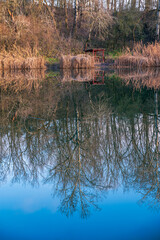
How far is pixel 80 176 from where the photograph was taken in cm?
158

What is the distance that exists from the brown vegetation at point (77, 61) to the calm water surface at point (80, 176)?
11.6 m

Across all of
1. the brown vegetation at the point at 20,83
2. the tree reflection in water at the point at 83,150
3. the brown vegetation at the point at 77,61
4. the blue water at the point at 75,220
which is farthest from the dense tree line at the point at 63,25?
the blue water at the point at 75,220

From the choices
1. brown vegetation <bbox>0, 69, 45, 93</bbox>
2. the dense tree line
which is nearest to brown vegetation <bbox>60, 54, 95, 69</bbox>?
the dense tree line

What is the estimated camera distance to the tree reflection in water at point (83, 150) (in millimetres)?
1435

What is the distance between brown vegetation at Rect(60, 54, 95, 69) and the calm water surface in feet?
38.1

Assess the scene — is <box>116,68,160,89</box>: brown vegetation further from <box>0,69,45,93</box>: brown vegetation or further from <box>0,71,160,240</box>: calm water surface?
<box>0,71,160,240</box>: calm water surface

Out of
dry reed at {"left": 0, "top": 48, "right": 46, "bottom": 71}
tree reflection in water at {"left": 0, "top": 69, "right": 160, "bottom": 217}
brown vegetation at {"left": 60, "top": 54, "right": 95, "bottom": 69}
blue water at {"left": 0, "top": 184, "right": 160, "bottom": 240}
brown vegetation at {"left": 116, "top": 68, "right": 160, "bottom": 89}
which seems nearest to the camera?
blue water at {"left": 0, "top": 184, "right": 160, "bottom": 240}

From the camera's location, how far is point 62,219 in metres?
1.15

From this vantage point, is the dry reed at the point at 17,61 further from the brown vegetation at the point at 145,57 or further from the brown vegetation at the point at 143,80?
the brown vegetation at the point at 143,80

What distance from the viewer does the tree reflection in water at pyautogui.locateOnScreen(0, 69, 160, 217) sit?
1435 mm

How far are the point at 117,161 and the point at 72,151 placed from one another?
14.7 inches

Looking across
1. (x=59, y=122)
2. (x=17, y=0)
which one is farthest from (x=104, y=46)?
(x=59, y=122)

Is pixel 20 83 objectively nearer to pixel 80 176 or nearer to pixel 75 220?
pixel 80 176

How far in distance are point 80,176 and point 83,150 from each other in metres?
0.42
